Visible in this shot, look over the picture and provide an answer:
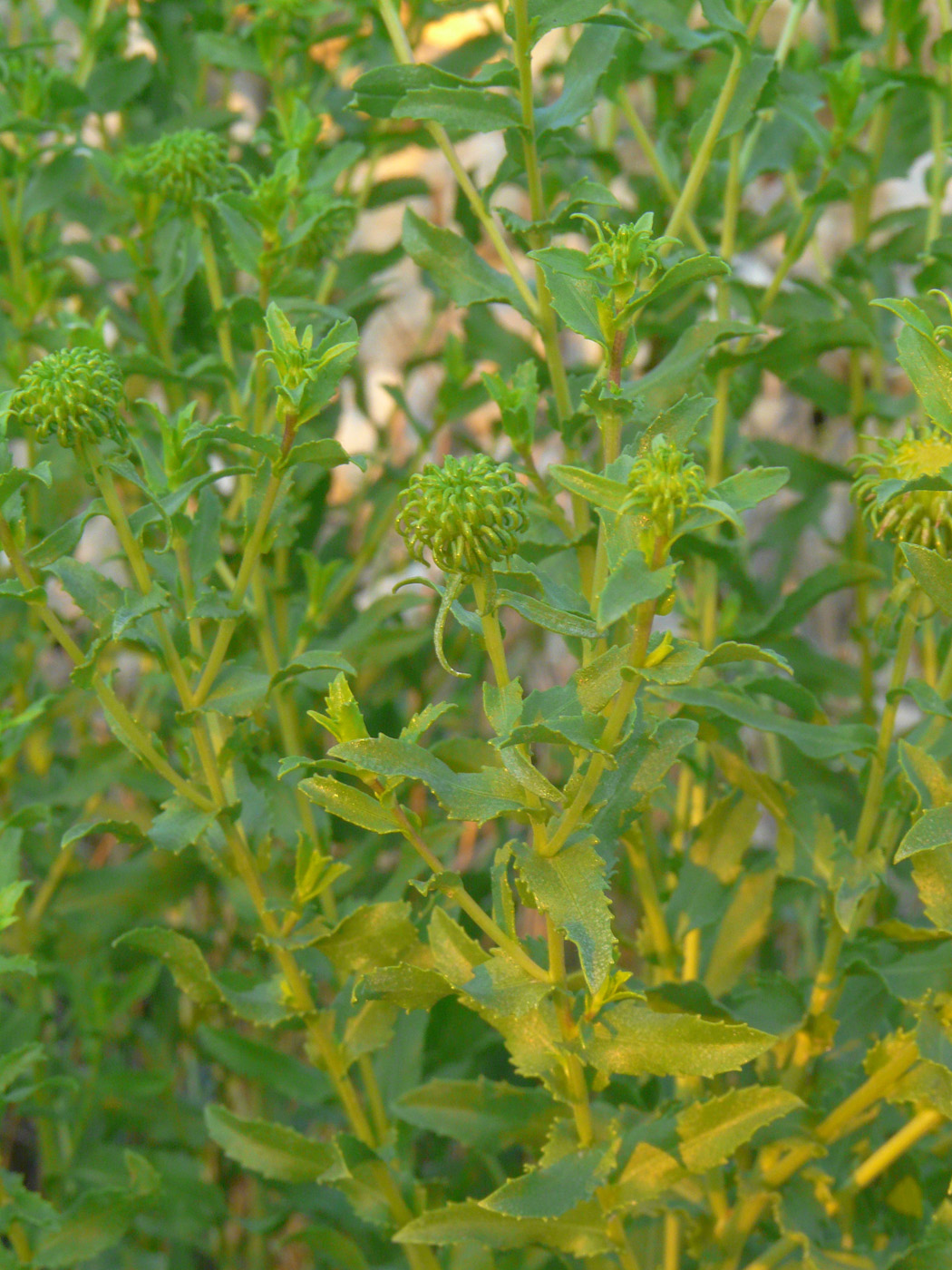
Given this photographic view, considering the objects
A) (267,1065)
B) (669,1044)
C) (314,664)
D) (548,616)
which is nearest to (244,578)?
(314,664)

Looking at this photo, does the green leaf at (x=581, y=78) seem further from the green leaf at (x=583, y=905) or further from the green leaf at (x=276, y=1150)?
the green leaf at (x=276, y=1150)

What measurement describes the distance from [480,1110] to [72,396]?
44cm

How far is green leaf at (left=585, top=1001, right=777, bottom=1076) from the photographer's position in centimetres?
57

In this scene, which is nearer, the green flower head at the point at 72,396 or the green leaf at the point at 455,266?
the green flower head at the point at 72,396

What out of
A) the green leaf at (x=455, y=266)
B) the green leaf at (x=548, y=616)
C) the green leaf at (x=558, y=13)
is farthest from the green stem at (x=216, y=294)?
the green leaf at (x=548, y=616)

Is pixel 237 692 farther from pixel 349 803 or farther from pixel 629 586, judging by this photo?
pixel 629 586

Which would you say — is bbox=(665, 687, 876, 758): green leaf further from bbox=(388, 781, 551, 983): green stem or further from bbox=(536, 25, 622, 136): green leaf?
bbox=(536, 25, 622, 136): green leaf

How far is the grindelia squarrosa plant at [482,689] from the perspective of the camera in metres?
0.54

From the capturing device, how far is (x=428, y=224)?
72 centimetres

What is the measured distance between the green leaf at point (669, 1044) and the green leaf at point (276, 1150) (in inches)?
7.4

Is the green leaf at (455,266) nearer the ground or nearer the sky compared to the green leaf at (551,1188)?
nearer the sky

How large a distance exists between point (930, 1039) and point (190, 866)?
1.79ft

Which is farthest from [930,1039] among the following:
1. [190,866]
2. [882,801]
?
[190,866]

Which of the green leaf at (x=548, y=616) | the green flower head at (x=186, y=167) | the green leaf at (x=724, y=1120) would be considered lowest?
the green leaf at (x=724, y=1120)
